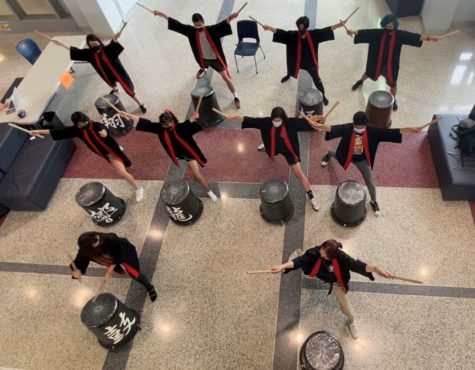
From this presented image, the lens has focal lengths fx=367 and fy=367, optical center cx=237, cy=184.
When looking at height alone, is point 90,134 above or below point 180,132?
above

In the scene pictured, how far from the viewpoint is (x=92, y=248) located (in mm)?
3525

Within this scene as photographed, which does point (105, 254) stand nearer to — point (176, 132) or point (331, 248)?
point (176, 132)

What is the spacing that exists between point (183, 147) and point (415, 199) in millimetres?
3002

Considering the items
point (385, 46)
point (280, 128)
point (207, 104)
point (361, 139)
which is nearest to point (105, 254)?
point (280, 128)

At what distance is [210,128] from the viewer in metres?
5.93

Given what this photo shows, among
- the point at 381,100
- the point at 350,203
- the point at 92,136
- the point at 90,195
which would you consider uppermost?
the point at 92,136

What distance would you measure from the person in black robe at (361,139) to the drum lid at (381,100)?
97 cm

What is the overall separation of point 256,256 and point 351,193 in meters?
1.35

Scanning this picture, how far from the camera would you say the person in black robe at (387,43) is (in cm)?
478

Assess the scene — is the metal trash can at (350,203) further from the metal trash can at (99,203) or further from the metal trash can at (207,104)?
the metal trash can at (99,203)

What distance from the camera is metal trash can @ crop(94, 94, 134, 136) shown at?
571cm

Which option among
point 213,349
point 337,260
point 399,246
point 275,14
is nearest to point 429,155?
point 399,246

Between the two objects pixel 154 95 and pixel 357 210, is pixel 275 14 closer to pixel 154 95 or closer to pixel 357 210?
pixel 154 95

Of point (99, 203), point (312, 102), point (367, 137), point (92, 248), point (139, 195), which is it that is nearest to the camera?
point (92, 248)
